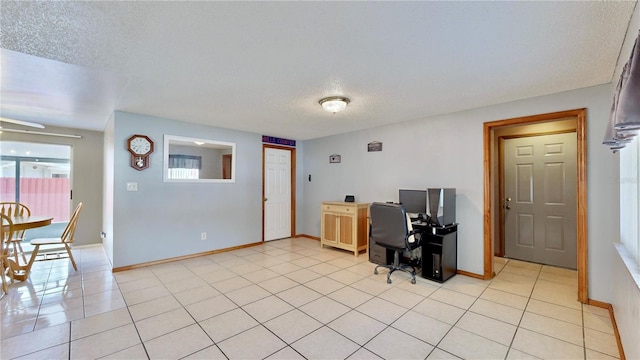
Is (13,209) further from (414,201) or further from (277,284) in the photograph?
(414,201)

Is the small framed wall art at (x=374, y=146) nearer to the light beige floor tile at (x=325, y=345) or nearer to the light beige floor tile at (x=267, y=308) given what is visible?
the light beige floor tile at (x=267, y=308)

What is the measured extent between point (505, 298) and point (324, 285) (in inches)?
78.9

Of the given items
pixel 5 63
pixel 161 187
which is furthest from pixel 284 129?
pixel 5 63

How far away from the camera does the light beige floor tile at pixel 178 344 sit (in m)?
1.92

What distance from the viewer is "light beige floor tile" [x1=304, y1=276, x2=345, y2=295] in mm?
3064

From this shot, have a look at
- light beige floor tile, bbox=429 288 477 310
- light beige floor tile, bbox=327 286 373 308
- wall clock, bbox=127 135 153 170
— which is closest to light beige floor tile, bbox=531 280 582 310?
light beige floor tile, bbox=429 288 477 310

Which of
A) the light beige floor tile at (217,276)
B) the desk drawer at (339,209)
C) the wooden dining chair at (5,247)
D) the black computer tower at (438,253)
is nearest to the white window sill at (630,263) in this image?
the black computer tower at (438,253)

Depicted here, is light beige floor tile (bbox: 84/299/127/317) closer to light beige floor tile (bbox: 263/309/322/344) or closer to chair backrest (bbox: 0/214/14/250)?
chair backrest (bbox: 0/214/14/250)

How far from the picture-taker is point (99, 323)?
7.64 feet

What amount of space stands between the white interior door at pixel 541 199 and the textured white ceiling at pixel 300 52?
4.87 feet

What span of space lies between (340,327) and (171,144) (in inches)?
149

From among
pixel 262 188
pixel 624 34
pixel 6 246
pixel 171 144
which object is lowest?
pixel 6 246

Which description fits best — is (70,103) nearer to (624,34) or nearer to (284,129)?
(284,129)

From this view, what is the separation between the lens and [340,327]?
2.28 metres
